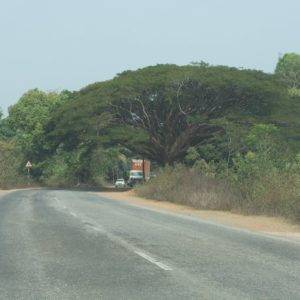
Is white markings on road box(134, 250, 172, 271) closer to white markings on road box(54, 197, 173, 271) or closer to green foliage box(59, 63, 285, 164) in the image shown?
white markings on road box(54, 197, 173, 271)

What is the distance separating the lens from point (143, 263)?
10828mm

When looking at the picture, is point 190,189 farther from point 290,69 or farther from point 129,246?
point 290,69

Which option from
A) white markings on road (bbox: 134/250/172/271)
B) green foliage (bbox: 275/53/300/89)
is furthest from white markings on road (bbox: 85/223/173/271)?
green foliage (bbox: 275/53/300/89)

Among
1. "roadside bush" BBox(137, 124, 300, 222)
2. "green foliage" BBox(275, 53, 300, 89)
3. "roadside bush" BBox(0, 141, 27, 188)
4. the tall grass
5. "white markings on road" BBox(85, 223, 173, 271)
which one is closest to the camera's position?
"white markings on road" BBox(85, 223, 173, 271)

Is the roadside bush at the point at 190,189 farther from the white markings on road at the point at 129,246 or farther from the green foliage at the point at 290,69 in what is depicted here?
the green foliage at the point at 290,69

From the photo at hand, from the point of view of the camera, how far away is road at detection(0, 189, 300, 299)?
838 cm

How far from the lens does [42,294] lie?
26.6 ft

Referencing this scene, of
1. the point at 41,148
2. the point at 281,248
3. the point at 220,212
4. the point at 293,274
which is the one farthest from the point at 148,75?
the point at 293,274

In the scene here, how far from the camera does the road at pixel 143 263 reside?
27.5 feet

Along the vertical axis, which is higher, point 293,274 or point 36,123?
point 36,123

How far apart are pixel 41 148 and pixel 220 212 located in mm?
48284

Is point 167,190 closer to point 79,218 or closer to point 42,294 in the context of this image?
point 79,218

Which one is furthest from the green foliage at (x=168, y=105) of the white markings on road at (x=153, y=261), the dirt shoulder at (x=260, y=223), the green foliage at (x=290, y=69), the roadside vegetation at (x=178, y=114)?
the white markings on road at (x=153, y=261)

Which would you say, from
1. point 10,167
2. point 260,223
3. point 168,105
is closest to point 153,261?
point 260,223
